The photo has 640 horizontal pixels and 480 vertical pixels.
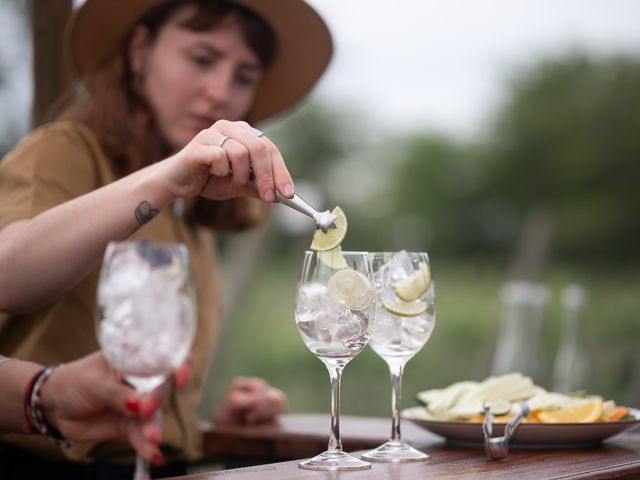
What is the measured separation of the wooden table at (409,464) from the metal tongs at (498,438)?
1 cm

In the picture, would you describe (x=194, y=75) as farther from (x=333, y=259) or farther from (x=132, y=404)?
(x=132, y=404)

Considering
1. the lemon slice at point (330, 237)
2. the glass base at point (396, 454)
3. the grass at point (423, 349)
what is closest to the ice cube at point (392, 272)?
the lemon slice at point (330, 237)

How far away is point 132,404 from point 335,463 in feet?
1.57

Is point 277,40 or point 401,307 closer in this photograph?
point 401,307

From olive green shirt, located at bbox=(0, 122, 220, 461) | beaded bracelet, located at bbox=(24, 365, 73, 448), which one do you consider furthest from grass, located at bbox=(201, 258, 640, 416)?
beaded bracelet, located at bbox=(24, 365, 73, 448)

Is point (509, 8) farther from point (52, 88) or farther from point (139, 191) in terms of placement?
point (139, 191)

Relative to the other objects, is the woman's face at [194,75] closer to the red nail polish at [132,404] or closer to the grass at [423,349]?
the red nail polish at [132,404]

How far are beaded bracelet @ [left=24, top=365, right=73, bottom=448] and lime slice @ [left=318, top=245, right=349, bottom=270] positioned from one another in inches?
16.3

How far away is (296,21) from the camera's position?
8.00 feet

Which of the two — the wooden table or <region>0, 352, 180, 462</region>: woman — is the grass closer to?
the wooden table

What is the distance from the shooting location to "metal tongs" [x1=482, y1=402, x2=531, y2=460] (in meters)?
1.43

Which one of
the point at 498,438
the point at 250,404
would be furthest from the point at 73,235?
the point at 250,404

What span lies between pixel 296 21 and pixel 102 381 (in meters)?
1.65

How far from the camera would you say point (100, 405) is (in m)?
1.02
